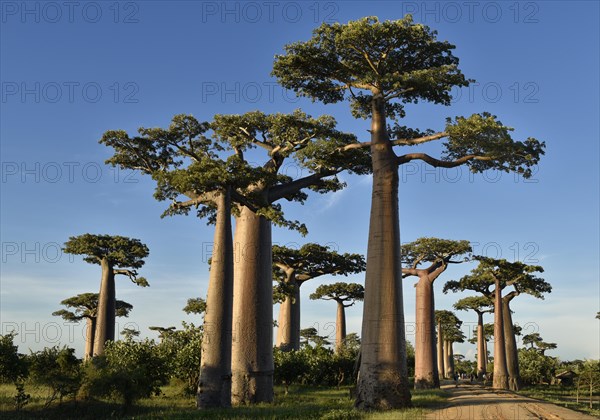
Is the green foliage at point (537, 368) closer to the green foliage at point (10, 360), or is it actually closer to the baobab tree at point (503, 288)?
the baobab tree at point (503, 288)

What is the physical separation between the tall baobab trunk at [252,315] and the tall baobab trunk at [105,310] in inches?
755

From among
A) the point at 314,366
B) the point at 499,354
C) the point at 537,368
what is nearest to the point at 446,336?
the point at 537,368

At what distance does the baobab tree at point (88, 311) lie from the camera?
51625 mm

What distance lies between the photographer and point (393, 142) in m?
21.9

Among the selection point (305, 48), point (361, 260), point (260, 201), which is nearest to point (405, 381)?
point (260, 201)

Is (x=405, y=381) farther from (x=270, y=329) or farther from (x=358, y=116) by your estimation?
(x=358, y=116)

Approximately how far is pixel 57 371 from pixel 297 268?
914 inches

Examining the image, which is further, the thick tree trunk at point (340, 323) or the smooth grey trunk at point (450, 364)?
the smooth grey trunk at point (450, 364)

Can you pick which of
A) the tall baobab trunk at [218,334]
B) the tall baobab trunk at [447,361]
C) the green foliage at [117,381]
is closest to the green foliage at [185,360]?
the green foliage at [117,381]

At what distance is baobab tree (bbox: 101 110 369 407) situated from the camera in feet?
70.5

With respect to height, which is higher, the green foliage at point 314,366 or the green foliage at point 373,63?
the green foliage at point 373,63

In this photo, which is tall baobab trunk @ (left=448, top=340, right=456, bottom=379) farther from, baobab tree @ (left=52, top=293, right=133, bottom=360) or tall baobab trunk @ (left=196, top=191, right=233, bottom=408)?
tall baobab trunk @ (left=196, top=191, right=233, bottom=408)

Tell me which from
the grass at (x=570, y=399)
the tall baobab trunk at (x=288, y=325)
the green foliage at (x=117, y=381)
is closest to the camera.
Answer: the green foliage at (x=117, y=381)

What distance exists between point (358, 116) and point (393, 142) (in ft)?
10.4
